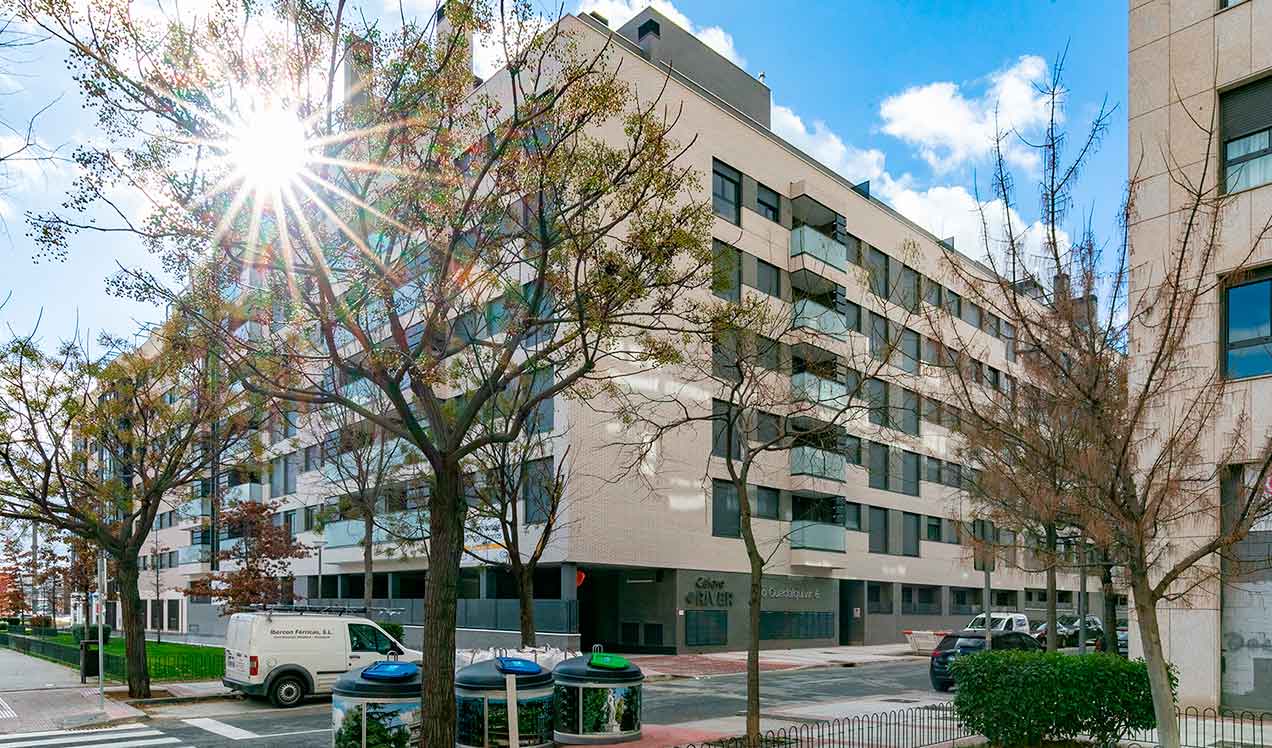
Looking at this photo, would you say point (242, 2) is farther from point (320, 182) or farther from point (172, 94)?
point (320, 182)

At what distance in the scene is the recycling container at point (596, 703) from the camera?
1468cm

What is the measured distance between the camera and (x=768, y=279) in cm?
3984

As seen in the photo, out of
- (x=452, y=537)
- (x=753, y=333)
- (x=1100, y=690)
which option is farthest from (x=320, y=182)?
(x=1100, y=690)

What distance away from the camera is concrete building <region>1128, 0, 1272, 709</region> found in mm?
16562

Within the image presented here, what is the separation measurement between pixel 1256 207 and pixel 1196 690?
336 inches

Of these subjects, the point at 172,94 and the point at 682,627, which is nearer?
the point at 172,94

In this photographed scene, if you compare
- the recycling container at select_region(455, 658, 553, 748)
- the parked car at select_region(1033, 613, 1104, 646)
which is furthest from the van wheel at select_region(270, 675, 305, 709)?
the parked car at select_region(1033, 613, 1104, 646)

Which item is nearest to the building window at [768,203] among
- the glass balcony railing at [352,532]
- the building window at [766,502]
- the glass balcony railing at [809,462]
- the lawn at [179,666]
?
the glass balcony railing at [809,462]

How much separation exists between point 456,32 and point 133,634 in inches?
659

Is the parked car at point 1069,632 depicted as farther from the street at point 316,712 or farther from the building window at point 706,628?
the building window at point 706,628

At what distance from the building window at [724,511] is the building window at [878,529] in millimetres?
10662

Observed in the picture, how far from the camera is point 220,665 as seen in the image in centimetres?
2939

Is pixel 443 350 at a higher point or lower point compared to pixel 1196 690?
higher

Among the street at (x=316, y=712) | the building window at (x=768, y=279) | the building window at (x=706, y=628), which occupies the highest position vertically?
the building window at (x=768, y=279)
